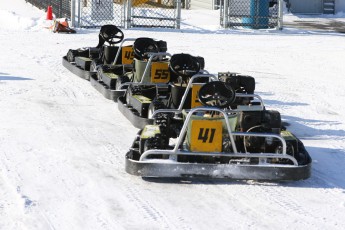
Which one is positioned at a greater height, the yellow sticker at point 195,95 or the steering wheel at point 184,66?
the steering wheel at point 184,66

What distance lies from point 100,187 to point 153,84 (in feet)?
13.7

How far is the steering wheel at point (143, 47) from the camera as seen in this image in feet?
41.1

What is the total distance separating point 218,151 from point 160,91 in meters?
3.51

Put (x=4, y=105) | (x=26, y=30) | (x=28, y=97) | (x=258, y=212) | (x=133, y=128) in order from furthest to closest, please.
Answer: (x=26, y=30) → (x=28, y=97) → (x=4, y=105) → (x=133, y=128) → (x=258, y=212)

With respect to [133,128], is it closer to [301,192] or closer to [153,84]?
[153,84]

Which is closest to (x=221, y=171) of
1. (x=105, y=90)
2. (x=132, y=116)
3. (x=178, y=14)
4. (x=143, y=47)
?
(x=132, y=116)

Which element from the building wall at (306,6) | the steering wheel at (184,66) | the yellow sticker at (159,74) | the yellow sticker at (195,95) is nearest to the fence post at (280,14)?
the building wall at (306,6)

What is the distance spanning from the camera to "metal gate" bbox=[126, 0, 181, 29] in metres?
23.3

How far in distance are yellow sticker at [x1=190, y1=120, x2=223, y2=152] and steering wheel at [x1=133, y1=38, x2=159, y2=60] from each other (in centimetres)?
469

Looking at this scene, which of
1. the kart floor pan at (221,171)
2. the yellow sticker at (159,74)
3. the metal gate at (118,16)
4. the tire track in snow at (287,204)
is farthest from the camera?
the metal gate at (118,16)

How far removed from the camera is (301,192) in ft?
25.2

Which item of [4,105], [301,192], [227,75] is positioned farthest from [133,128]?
[301,192]

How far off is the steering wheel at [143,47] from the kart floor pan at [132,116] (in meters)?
1.12

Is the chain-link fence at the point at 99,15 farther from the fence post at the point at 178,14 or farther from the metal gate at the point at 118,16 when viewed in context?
the fence post at the point at 178,14
